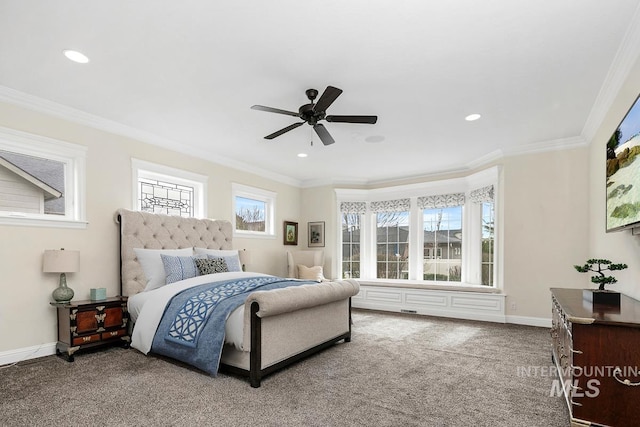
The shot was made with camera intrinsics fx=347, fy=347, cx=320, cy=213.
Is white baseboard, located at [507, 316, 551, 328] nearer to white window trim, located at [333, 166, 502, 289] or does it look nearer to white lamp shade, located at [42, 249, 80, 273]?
white window trim, located at [333, 166, 502, 289]

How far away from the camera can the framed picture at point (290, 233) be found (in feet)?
22.2

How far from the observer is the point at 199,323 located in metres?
2.95

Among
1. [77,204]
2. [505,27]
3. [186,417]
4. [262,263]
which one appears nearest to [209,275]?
[77,204]

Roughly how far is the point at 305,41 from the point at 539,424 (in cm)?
289

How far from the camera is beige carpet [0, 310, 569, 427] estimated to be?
2.20m

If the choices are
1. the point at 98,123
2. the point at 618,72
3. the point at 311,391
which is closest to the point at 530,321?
the point at 618,72

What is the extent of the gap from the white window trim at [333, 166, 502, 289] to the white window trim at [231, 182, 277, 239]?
1.30 m

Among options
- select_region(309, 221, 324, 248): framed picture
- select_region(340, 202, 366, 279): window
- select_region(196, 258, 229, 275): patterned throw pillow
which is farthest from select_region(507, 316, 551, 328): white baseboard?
select_region(196, 258, 229, 275): patterned throw pillow

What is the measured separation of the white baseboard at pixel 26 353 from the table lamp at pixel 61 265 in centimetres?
47

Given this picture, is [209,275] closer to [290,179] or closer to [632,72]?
[290,179]

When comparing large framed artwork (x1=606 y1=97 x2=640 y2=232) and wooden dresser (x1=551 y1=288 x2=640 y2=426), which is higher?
large framed artwork (x1=606 y1=97 x2=640 y2=232)

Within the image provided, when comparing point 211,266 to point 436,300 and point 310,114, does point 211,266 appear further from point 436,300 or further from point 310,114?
point 436,300

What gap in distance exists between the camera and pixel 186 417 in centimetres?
220

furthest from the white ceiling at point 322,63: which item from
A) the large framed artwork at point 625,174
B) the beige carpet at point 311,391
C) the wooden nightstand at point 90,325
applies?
the beige carpet at point 311,391
